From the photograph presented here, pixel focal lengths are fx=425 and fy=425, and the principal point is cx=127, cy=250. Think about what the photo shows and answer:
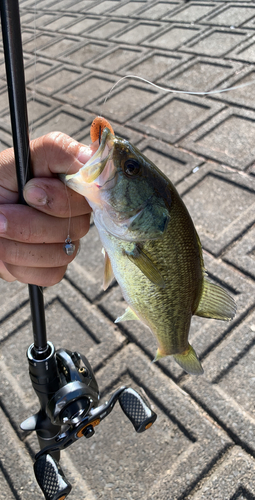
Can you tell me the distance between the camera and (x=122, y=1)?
7.95 meters

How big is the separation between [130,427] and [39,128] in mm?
3686

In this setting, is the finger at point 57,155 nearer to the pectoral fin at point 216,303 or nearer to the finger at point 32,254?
the finger at point 32,254

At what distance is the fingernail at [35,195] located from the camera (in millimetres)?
1362

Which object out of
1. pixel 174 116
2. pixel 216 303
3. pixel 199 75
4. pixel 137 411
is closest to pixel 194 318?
pixel 137 411

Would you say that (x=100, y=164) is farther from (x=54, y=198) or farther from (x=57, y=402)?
(x=57, y=402)

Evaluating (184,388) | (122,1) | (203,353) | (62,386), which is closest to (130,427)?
(184,388)

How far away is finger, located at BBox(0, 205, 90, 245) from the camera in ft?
4.83

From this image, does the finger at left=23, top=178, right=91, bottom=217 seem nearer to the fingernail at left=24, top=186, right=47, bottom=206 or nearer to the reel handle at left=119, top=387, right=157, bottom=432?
the fingernail at left=24, top=186, right=47, bottom=206

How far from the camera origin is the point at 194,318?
9.23ft

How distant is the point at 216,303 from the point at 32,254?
2.30ft

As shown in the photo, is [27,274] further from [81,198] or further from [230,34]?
[230,34]

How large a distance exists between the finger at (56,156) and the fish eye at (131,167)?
0.51 feet

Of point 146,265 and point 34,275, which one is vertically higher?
point 146,265

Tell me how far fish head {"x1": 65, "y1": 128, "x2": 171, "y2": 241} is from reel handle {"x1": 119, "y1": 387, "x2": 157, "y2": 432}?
2.80 ft
